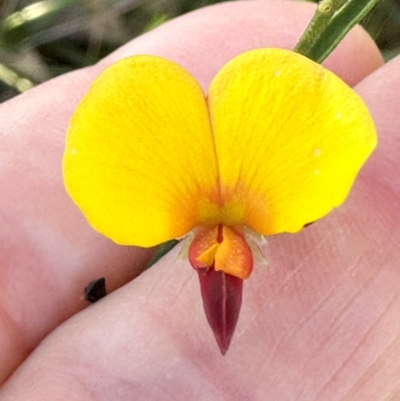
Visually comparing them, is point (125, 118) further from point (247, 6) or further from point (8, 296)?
point (247, 6)

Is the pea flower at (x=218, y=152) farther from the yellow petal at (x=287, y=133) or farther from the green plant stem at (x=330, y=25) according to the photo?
the green plant stem at (x=330, y=25)

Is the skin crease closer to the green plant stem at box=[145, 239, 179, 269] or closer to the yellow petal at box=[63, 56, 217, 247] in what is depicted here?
the green plant stem at box=[145, 239, 179, 269]

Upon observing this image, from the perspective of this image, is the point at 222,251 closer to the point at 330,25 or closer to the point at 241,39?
the point at 330,25

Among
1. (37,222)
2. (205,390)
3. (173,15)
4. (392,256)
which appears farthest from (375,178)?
(173,15)

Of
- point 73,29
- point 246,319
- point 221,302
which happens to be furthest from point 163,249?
point 73,29

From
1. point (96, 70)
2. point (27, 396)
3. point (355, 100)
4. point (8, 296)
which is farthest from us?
point (96, 70)
